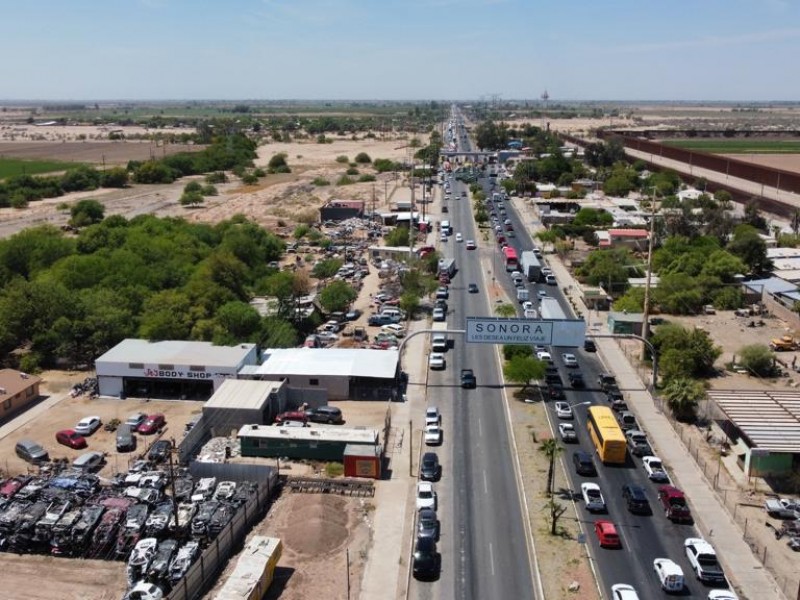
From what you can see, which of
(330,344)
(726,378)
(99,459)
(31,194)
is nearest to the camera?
(99,459)

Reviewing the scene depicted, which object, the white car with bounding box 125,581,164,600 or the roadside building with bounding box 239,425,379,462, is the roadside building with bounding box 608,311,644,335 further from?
the white car with bounding box 125,581,164,600

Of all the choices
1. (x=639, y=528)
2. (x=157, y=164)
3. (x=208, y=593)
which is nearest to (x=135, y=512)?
(x=208, y=593)

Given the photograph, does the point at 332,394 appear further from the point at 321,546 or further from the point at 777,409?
the point at 777,409

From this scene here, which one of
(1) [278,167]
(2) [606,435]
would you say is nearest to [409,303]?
(2) [606,435]

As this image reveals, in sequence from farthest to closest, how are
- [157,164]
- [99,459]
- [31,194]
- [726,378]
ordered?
[157,164]
[31,194]
[726,378]
[99,459]

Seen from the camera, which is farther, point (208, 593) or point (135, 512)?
point (135, 512)

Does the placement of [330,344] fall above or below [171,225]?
below

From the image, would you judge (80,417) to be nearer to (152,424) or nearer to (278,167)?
(152,424)
